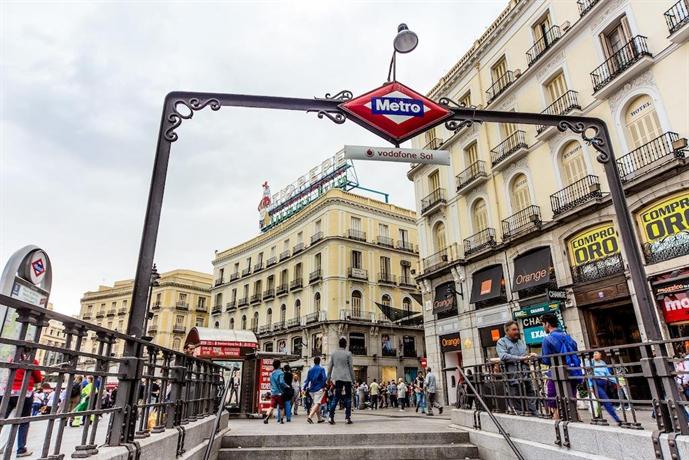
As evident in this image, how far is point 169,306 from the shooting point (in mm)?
52375

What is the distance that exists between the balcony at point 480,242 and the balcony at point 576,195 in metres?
3.24

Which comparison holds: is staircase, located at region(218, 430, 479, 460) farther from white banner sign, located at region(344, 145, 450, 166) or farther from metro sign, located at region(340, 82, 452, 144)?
metro sign, located at region(340, 82, 452, 144)

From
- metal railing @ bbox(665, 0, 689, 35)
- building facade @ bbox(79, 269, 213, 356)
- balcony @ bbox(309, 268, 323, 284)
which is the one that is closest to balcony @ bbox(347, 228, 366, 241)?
balcony @ bbox(309, 268, 323, 284)

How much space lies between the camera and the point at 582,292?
14453 millimetres

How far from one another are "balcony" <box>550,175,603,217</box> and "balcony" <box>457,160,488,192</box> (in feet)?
13.4

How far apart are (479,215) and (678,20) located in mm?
10418

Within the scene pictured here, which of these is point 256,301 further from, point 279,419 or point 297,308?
point 279,419

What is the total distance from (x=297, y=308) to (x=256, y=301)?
660 centimetres

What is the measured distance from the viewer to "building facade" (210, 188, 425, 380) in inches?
1310

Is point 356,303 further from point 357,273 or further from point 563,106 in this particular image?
point 563,106

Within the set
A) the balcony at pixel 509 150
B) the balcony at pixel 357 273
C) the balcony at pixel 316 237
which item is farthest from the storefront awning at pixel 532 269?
the balcony at pixel 316 237

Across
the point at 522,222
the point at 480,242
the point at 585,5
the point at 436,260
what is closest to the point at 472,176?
the point at 480,242

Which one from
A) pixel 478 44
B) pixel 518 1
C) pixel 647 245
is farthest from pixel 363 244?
pixel 647 245

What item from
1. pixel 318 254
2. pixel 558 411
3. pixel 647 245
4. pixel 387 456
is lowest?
pixel 387 456
